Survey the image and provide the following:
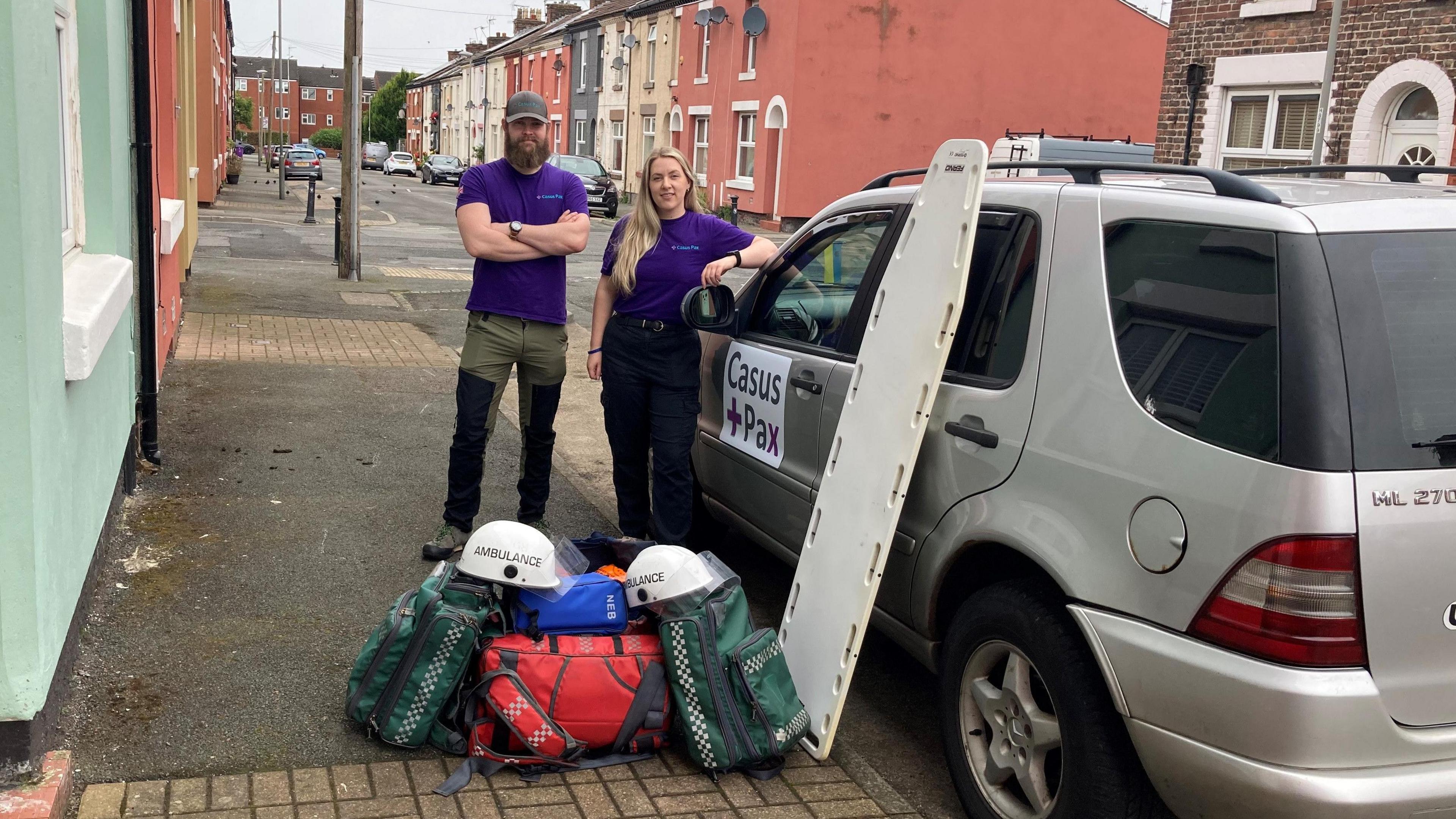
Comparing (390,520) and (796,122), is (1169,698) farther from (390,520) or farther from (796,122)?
(796,122)

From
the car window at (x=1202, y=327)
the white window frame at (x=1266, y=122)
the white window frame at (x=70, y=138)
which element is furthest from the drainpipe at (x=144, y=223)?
the white window frame at (x=1266, y=122)

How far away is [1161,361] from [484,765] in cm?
217

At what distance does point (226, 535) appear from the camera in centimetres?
558

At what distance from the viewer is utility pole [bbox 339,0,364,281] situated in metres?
16.0

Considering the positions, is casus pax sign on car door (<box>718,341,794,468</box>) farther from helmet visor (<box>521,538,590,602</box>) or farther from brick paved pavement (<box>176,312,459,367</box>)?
brick paved pavement (<box>176,312,459,367</box>)

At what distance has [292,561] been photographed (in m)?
5.30

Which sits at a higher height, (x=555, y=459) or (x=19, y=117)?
(x=19, y=117)

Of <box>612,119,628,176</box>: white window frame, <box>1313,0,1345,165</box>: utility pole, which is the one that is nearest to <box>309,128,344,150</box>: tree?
<box>612,119,628,176</box>: white window frame

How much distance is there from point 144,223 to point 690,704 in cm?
444

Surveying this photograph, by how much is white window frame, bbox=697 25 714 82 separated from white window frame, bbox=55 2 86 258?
34.0m

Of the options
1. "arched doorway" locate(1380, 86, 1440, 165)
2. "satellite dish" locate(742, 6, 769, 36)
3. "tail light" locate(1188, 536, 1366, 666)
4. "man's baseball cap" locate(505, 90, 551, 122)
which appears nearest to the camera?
"tail light" locate(1188, 536, 1366, 666)

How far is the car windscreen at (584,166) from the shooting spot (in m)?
37.8

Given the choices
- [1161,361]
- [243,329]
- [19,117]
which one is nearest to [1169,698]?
[1161,361]

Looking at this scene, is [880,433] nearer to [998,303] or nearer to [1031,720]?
[998,303]
